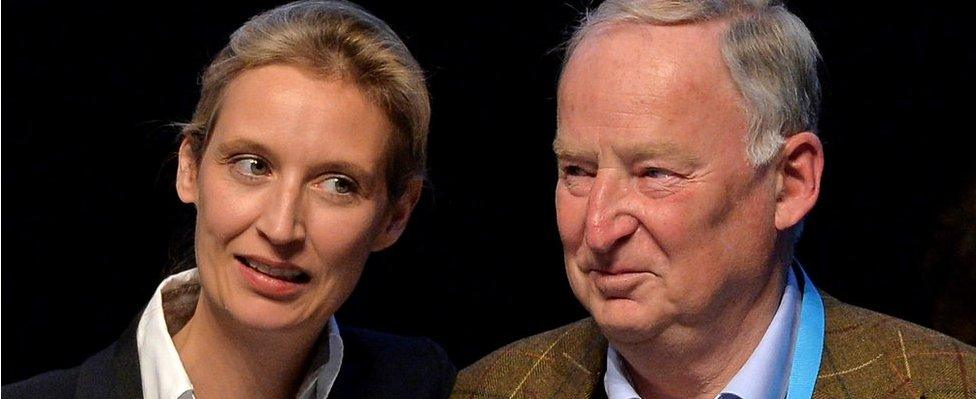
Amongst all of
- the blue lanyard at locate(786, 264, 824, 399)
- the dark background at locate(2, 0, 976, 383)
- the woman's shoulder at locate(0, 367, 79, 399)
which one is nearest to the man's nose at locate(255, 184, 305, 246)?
the woman's shoulder at locate(0, 367, 79, 399)

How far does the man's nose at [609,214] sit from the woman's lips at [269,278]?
24.6 inches

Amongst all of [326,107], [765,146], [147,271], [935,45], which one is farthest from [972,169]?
[147,271]

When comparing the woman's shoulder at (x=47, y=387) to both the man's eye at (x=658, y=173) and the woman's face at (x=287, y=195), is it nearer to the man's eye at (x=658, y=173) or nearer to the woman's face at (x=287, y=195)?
the woman's face at (x=287, y=195)

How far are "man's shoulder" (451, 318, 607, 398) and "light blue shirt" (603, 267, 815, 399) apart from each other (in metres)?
0.11

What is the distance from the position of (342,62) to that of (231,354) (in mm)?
596

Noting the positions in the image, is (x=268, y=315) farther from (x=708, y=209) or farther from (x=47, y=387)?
(x=708, y=209)

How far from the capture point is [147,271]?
156 inches

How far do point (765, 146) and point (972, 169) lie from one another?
1026 millimetres

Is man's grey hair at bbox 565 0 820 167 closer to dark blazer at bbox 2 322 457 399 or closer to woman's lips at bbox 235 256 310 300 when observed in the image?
woman's lips at bbox 235 256 310 300

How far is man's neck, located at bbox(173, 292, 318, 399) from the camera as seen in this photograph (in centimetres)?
304

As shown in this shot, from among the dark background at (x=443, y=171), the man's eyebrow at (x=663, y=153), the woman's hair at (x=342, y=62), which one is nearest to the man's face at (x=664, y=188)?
the man's eyebrow at (x=663, y=153)

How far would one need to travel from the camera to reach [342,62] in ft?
9.75

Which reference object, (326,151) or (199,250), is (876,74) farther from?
(199,250)

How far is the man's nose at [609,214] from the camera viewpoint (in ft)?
8.46
